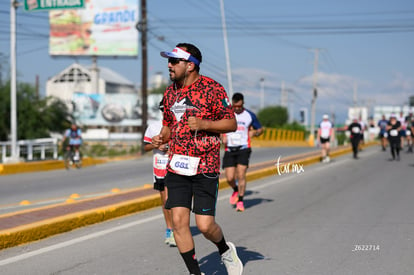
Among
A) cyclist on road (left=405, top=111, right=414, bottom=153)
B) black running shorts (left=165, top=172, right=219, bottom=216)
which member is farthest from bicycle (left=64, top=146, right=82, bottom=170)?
black running shorts (left=165, top=172, right=219, bottom=216)

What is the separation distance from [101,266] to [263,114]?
105981mm

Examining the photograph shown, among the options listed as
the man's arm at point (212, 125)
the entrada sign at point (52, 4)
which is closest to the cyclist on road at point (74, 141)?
the entrada sign at point (52, 4)

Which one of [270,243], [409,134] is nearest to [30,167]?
[270,243]

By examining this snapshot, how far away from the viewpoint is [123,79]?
122 meters

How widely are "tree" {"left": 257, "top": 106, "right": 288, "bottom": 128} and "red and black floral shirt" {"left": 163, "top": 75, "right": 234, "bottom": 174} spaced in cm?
10408

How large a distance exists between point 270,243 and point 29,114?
3462cm

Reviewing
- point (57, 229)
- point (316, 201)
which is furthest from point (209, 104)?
point (316, 201)

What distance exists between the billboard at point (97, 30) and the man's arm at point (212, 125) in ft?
198

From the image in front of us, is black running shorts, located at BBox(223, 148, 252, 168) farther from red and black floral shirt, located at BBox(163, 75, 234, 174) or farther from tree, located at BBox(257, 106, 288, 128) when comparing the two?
tree, located at BBox(257, 106, 288, 128)

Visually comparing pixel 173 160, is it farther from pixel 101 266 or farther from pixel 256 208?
pixel 256 208

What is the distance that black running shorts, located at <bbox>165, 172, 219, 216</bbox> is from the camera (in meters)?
4.65

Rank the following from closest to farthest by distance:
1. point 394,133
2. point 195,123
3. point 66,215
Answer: point 195,123
point 66,215
point 394,133

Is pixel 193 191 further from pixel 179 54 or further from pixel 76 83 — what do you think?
pixel 76 83

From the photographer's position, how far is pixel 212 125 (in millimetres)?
4535
